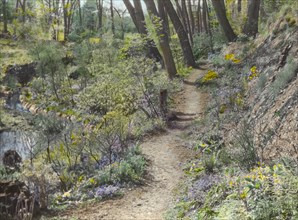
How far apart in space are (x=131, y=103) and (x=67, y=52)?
51.0 ft

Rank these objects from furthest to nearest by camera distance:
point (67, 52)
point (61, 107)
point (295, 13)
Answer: point (67, 52)
point (61, 107)
point (295, 13)

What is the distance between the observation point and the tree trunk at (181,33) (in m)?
18.6

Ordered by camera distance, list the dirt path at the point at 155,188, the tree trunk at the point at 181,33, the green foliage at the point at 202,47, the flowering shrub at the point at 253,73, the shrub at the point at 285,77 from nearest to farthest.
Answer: the dirt path at the point at 155,188
the shrub at the point at 285,77
the flowering shrub at the point at 253,73
the tree trunk at the point at 181,33
the green foliage at the point at 202,47

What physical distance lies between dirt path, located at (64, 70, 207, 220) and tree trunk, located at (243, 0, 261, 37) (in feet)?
23.9

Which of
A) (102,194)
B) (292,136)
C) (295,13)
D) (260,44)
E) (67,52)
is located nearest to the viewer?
(292,136)

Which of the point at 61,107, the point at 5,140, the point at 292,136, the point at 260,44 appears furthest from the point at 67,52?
the point at 292,136

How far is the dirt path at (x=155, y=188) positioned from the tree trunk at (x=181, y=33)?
7664 millimetres

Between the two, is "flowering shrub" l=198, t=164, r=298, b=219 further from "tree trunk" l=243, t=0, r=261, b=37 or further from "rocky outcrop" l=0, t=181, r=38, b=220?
"tree trunk" l=243, t=0, r=261, b=37

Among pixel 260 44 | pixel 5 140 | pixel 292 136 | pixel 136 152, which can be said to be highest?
pixel 260 44

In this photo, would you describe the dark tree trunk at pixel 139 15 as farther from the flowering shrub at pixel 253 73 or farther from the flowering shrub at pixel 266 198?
the flowering shrub at pixel 266 198

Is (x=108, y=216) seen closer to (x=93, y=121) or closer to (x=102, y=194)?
(x=102, y=194)

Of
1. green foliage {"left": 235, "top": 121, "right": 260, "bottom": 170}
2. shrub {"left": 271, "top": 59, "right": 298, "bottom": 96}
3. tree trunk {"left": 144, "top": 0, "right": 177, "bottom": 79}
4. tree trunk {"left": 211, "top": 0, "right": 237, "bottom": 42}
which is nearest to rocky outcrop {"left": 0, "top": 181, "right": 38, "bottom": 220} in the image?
green foliage {"left": 235, "top": 121, "right": 260, "bottom": 170}

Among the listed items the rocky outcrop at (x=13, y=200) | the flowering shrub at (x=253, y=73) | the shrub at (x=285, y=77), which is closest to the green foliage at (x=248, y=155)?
the shrub at (x=285, y=77)

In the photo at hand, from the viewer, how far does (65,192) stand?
24.9ft
